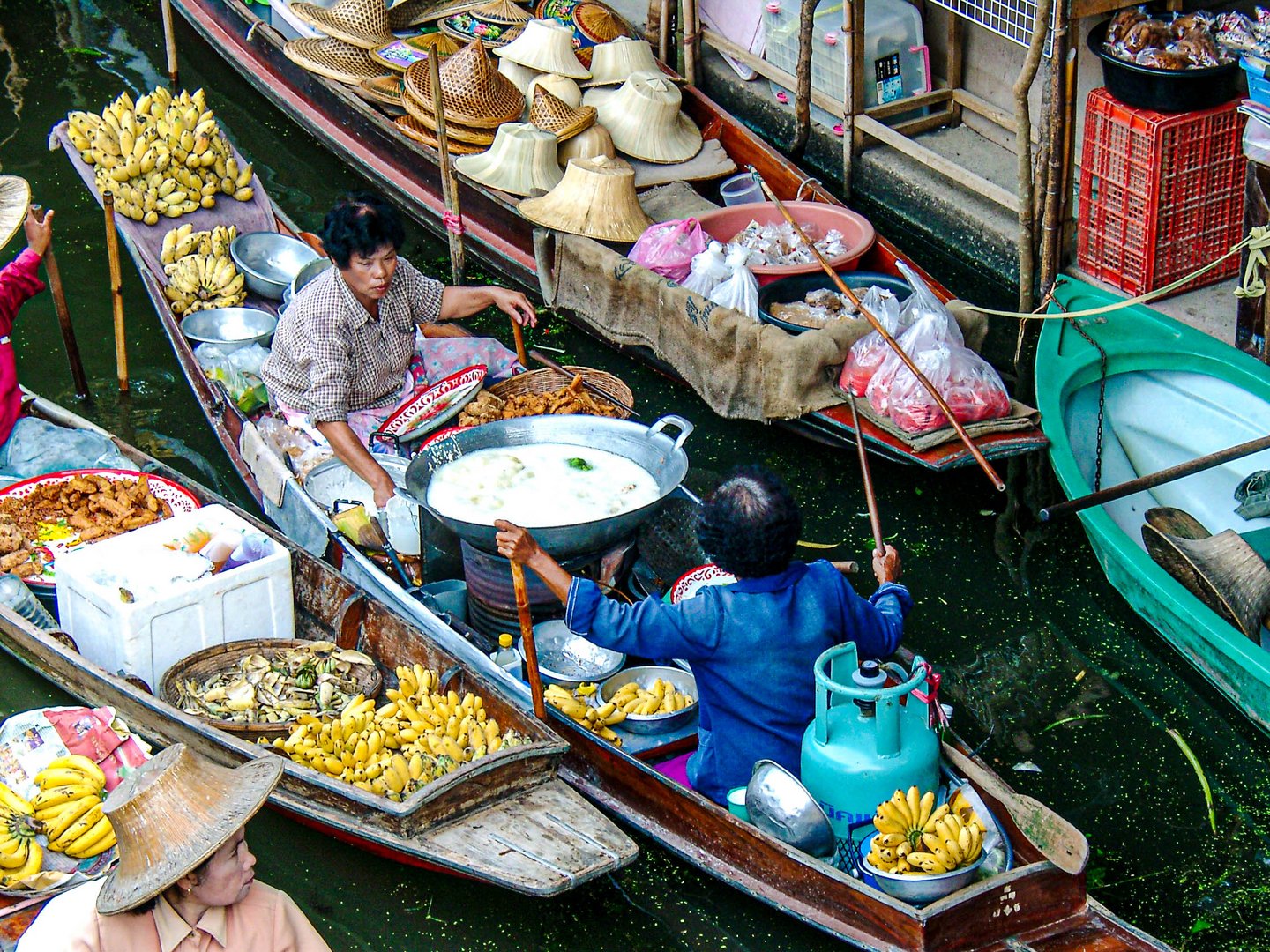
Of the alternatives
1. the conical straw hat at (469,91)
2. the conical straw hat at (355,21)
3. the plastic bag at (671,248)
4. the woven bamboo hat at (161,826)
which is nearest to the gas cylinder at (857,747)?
the woven bamboo hat at (161,826)

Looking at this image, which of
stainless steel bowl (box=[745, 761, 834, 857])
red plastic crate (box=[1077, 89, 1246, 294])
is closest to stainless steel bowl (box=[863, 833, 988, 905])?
stainless steel bowl (box=[745, 761, 834, 857])

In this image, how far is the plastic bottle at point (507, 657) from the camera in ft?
15.0

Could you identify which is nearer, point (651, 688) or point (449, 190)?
point (651, 688)

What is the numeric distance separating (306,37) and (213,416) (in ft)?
13.0

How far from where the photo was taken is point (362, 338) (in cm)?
533

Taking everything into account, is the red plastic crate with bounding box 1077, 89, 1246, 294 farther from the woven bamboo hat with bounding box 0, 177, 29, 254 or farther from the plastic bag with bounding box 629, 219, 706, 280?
the woven bamboo hat with bounding box 0, 177, 29, 254

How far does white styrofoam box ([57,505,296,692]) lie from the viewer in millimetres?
4621

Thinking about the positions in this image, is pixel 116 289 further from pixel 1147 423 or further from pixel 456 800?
pixel 1147 423

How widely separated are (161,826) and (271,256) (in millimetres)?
4683

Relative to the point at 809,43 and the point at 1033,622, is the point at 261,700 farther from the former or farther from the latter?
the point at 809,43

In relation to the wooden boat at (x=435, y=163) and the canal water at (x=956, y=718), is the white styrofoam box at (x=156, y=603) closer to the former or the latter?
the canal water at (x=956, y=718)

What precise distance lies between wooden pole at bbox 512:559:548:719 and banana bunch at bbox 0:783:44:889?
4.60 ft

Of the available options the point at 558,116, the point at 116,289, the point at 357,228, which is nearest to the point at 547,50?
the point at 558,116

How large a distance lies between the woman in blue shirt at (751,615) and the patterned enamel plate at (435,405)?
1.68 m
